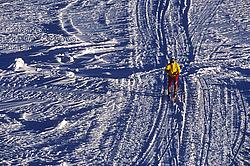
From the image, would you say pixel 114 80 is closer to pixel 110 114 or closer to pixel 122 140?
pixel 110 114

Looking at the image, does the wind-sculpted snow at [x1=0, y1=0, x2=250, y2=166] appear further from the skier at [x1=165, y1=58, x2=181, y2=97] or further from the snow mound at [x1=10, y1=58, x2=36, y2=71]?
the skier at [x1=165, y1=58, x2=181, y2=97]

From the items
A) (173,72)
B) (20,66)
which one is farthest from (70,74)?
(173,72)

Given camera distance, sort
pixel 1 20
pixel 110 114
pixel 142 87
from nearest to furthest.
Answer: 1. pixel 110 114
2. pixel 142 87
3. pixel 1 20

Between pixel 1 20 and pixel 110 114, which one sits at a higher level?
pixel 1 20

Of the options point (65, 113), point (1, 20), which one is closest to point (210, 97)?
point (65, 113)

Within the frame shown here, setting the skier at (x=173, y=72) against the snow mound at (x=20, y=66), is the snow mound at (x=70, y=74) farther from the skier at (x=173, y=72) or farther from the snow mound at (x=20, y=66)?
the skier at (x=173, y=72)

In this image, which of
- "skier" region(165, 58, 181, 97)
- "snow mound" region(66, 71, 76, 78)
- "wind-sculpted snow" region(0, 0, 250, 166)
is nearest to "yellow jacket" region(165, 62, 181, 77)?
"skier" region(165, 58, 181, 97)

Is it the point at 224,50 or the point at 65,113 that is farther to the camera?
the point at 224,50

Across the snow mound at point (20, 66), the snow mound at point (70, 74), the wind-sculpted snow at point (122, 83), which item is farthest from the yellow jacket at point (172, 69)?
the snow mound at point (20, 66)
